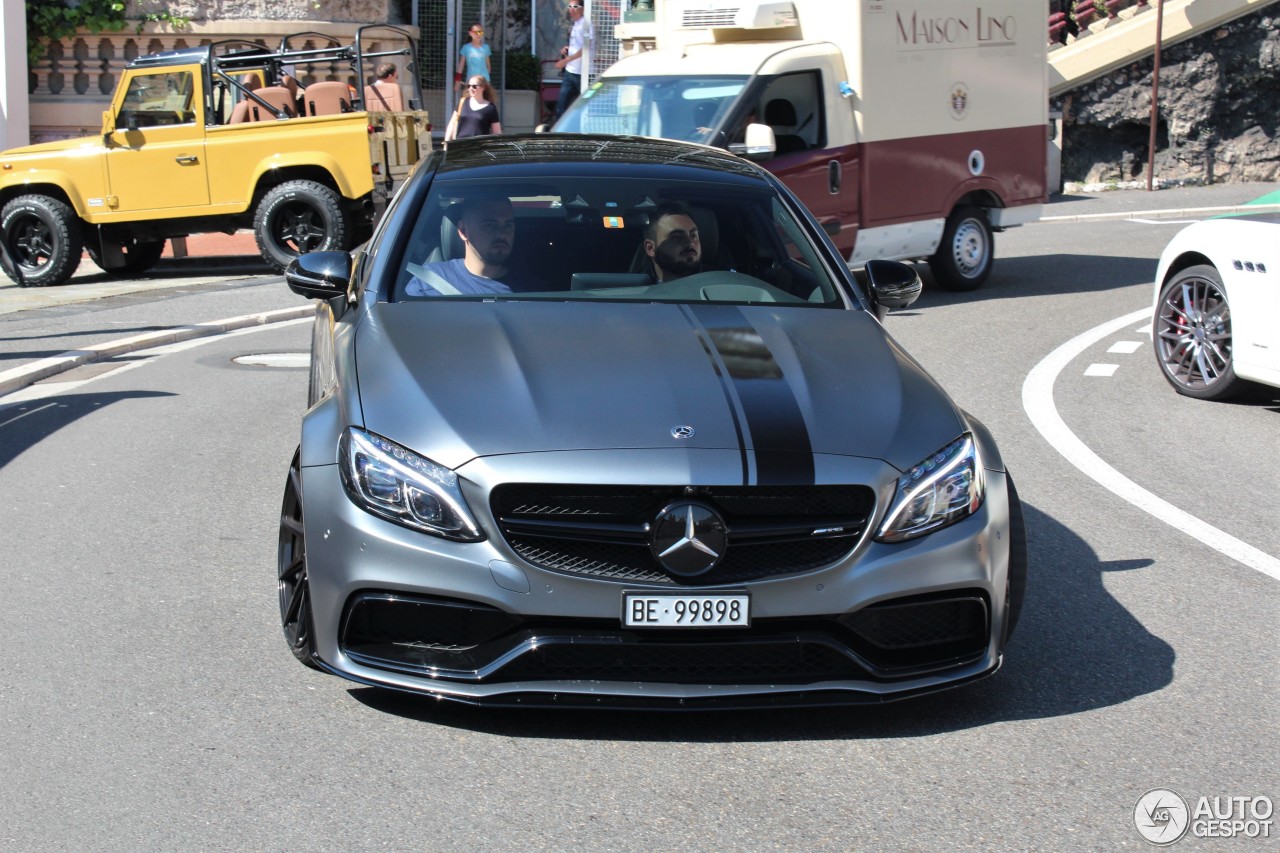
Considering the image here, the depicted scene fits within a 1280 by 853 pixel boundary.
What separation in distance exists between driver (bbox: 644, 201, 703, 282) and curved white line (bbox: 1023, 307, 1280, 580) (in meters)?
2.43

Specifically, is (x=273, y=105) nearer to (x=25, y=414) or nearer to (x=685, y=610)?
(x=25, y=414)

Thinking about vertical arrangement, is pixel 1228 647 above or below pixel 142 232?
below

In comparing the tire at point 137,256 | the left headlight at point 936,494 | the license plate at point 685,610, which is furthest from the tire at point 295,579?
the tire at point 137,256

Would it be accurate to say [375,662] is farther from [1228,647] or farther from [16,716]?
[1228,647]

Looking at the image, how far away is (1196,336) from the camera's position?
9.52 metres

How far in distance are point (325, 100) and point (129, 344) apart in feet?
18.0

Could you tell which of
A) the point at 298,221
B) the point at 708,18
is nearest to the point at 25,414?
the point at 298,221

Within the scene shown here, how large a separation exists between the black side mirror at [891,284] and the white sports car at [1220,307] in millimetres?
3717

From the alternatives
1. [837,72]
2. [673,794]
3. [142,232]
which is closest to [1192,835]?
[673,794]

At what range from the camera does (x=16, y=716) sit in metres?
4.41

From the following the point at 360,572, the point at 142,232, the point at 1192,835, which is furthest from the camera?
the point at 142,232

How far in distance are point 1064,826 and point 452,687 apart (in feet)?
5.15

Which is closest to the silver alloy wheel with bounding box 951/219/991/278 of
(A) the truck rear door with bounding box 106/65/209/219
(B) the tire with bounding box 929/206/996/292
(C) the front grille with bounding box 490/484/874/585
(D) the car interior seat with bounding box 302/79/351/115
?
(B) the tire with bounding box 929/206/996/292

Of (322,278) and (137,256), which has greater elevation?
(322,278)
